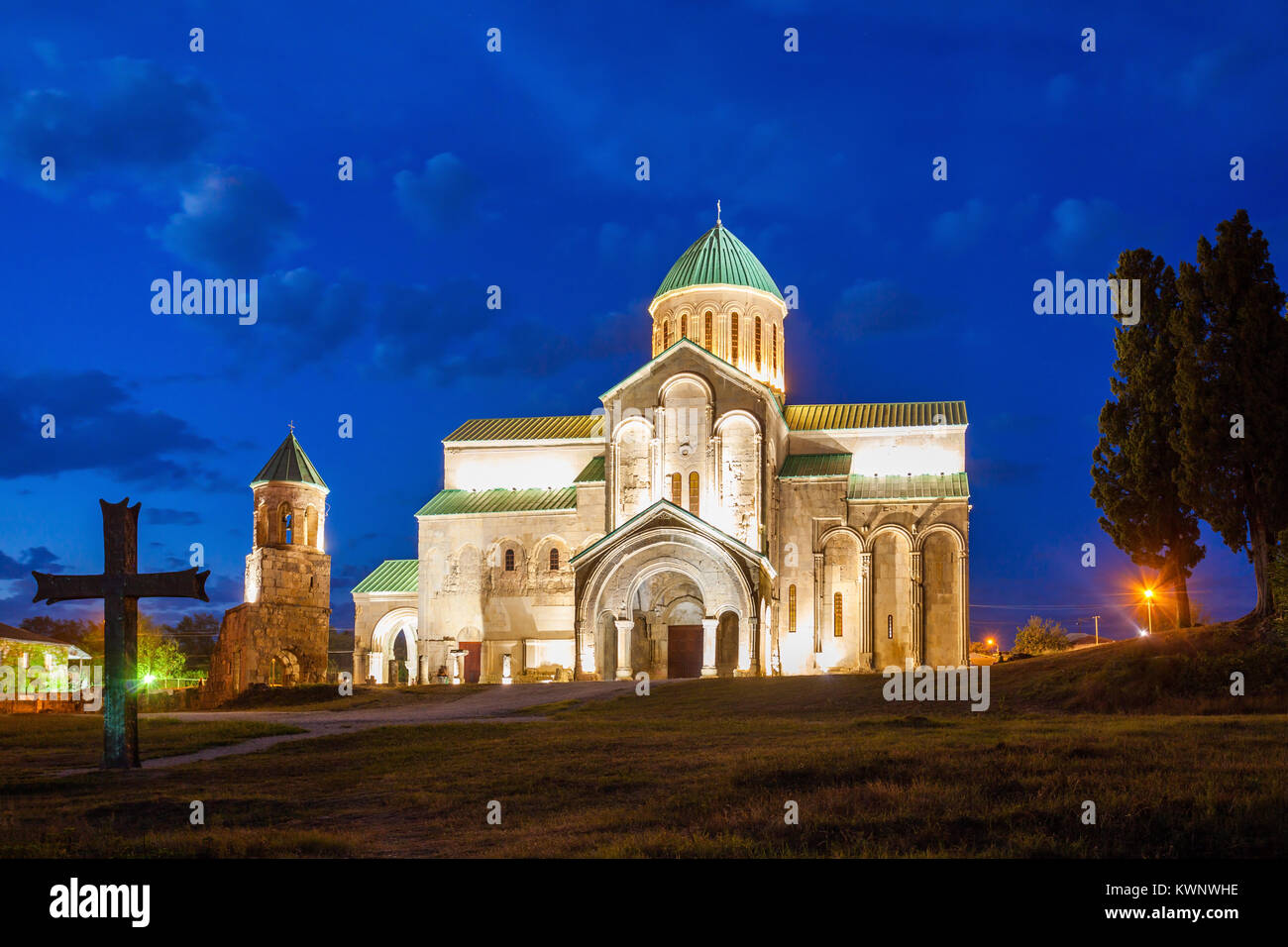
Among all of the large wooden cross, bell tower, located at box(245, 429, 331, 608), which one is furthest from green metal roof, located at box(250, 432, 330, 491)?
the large wooden cross

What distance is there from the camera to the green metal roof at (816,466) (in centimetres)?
3909

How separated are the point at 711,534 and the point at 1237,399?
14.5 meters

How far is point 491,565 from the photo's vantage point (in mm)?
40188

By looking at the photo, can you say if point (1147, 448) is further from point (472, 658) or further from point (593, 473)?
point (472, 658)

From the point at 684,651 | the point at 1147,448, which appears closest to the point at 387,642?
the point at 684,651

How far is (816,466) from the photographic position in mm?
39688

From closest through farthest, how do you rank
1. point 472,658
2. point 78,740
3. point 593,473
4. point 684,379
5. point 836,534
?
point 78,740
point 684,379
point 836,534
point 472,658
point 593,473

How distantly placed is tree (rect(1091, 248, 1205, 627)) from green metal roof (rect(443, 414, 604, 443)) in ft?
63.4

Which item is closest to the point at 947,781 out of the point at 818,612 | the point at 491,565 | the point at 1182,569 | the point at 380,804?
the point at 380,804

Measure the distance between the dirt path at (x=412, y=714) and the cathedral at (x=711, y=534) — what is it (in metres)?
3.67

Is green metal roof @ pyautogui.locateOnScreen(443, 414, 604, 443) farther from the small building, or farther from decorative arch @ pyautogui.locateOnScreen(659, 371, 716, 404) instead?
the small building

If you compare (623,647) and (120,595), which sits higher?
(120,595)
